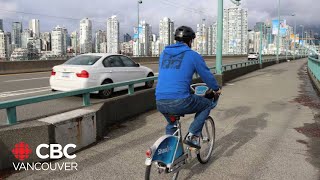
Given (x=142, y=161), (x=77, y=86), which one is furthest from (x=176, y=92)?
(x=77, y=86)

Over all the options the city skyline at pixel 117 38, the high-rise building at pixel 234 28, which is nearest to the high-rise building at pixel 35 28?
the city skyline at pixel 117 38

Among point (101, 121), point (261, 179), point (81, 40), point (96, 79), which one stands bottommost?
point (261, 179)

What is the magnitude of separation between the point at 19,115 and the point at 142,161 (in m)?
3.81

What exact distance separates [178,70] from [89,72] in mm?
6686

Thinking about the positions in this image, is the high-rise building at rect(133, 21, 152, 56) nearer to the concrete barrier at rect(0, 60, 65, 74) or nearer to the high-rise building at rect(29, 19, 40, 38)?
the high-rise building at rect(29, 19, 40, 38)

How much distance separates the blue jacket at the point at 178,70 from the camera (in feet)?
12.6

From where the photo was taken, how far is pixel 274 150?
582cm

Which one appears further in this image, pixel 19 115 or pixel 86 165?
pixel 19 115

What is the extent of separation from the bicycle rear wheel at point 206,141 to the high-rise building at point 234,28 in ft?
210

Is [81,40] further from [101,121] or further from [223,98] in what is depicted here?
[101,121]

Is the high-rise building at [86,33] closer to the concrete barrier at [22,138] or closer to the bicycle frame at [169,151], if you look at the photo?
the concrete barrier at [22,138]

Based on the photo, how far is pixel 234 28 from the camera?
7362cm

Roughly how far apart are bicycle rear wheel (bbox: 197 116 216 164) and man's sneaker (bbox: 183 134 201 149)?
41 centimetres

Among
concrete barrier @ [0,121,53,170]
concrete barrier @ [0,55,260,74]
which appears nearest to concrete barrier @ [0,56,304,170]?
concrete barrier @ [0,121,53,170]
